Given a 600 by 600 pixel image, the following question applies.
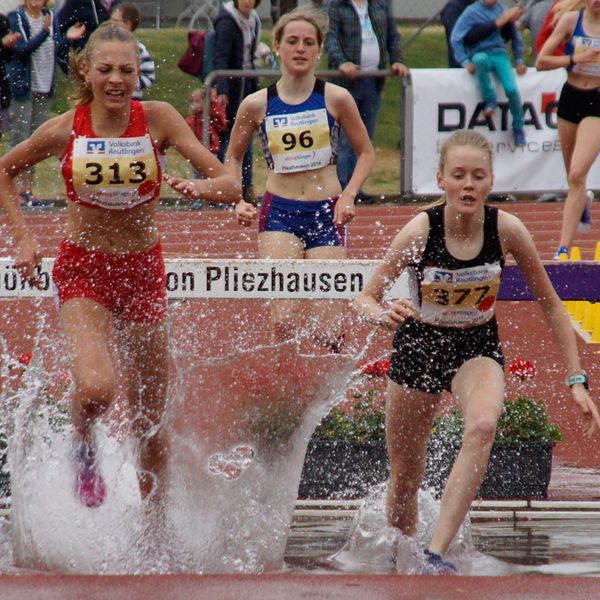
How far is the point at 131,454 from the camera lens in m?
6.72

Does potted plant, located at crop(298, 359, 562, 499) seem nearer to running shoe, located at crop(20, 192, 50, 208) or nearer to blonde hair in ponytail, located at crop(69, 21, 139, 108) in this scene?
blonde hair in ponytail, located at crop(69, 21, 139, 108)

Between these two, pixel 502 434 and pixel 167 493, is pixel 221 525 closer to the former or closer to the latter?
pixel 167 493

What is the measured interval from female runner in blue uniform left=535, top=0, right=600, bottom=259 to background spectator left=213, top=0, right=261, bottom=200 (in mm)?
4274

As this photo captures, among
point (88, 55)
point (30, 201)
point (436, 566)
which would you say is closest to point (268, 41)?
point (30, 201)

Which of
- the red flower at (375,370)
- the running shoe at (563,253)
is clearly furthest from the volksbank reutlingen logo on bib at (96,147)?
the running shoe at (563,253)

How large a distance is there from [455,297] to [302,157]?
2.53 meters

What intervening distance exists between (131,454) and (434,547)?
1815 mm

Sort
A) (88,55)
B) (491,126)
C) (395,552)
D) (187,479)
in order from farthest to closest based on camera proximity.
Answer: (491,126) → (187,479) → (395,552) → (88,55)

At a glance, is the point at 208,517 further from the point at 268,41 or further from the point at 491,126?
the point at 268,41

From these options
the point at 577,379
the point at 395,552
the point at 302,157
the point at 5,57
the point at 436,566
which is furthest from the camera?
the point at 5,57

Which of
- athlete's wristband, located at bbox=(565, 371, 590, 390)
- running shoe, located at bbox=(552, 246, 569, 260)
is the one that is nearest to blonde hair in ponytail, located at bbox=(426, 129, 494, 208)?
athlete's wristband, located at bbox=(565, 371, 590, 390)

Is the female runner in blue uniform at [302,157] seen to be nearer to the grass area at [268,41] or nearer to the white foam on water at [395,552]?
the white foam on water at [395,552]

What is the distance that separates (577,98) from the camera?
32.7 feet

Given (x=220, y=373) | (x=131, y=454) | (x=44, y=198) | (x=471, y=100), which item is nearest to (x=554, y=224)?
(x=471, y=100)
